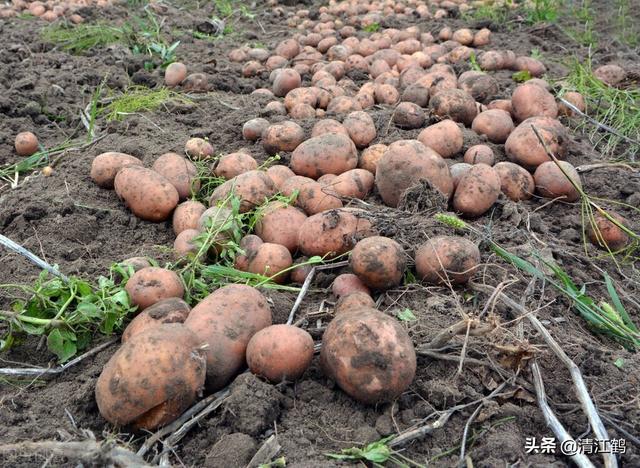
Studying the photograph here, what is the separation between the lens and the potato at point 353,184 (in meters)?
2.73

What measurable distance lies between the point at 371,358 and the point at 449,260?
60 cm

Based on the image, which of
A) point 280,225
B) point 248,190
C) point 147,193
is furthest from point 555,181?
point 147,193

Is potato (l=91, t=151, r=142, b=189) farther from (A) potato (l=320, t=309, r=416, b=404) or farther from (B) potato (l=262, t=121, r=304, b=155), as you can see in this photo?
(A) potato (l=320, t=309, r=416, b=404)

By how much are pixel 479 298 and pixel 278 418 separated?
87 centimetres

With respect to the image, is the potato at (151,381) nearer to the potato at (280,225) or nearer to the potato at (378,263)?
the potato at (378,263)

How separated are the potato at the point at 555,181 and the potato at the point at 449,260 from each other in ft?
3.06

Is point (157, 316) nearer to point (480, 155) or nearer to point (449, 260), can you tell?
point (449, 260)

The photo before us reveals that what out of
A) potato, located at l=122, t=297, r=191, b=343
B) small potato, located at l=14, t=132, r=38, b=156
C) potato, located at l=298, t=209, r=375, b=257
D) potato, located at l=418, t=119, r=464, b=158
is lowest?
small potato, located at l=14, t=132, r=38, b=156

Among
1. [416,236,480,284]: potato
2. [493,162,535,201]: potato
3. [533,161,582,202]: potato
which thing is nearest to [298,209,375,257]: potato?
[416,236,480,284]: potato

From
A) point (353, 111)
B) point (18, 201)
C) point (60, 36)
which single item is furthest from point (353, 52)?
point (18, 201)

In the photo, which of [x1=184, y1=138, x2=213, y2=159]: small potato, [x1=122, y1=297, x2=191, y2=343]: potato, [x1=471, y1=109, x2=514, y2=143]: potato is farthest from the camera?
[x1=471, y1=109, x2=514, y2=143]: potato

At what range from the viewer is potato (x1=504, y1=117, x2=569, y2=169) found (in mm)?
3037

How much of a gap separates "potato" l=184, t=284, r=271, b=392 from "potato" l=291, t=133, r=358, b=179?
109 cm

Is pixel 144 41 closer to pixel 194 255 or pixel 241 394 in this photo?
pixel 194 255
